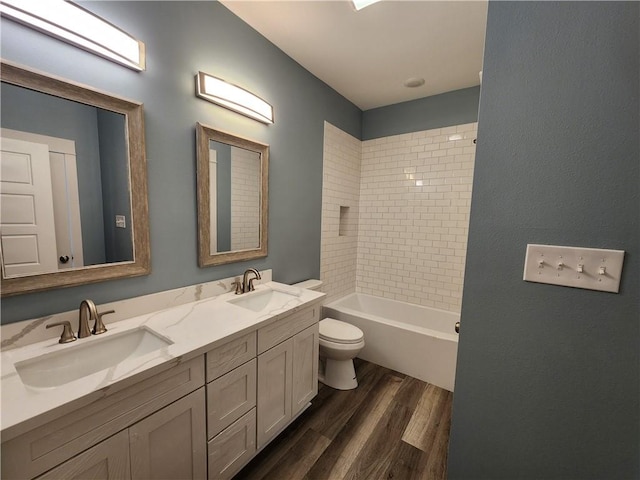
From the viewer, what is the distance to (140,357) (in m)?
0.96

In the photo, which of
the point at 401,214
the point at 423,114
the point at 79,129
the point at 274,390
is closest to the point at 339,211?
the point at 401,214

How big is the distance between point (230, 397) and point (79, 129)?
1.39 metres

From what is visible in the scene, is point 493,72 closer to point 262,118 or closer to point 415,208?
point 262,118

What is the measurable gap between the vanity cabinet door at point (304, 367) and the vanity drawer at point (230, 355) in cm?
36

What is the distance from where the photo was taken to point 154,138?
1375 mm

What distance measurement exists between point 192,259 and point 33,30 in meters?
1.15

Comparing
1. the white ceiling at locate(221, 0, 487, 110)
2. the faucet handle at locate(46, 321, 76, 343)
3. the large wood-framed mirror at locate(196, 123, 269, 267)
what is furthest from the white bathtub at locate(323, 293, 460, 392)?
the white ceiling at locate(221, 0, 487, 110)

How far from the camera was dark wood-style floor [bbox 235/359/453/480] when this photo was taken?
56.8 inches

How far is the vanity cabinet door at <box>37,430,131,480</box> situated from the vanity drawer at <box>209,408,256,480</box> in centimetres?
37

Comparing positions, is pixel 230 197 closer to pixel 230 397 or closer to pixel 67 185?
pixel 67 185

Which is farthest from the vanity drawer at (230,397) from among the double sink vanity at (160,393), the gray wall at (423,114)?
the gray wall at (423,114)

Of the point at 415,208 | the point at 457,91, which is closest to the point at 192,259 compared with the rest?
the point at 415,208

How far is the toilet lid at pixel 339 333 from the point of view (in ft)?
6.82

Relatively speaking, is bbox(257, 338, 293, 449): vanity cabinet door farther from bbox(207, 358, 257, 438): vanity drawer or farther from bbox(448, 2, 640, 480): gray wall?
bbox(448, 2, 640, 480): gray wall
